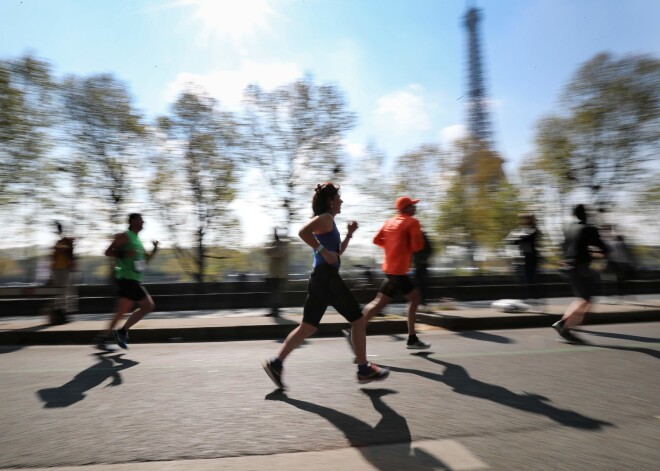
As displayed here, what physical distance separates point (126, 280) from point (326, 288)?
370cm

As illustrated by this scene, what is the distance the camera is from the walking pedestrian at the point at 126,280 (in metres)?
7.16

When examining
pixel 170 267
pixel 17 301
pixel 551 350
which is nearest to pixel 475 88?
pixel 170 267

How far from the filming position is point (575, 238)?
7410 millimetres

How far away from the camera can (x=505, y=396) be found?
4.30 meters

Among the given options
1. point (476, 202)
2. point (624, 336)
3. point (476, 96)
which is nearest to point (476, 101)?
point (476, 96)

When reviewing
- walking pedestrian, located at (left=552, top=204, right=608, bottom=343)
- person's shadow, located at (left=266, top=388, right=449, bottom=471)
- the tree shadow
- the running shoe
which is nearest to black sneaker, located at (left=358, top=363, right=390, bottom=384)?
person's shadow, located at (left=266, top=388, right=449, bottom=471)

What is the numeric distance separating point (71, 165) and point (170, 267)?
544 centimetres

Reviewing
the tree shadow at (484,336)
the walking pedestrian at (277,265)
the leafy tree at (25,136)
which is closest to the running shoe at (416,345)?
the tree shadow at (484,336)

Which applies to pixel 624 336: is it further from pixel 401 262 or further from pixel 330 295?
pixel 330 295

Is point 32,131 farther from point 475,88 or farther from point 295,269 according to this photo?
point 475,88

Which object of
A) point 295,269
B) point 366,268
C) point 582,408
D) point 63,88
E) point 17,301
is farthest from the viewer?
point 63,88

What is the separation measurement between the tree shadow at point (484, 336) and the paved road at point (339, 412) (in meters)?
0.96

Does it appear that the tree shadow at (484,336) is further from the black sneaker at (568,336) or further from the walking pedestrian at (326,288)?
the walking pedestrian at (326,288)

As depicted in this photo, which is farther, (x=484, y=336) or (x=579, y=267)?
(x=484, y=336)
